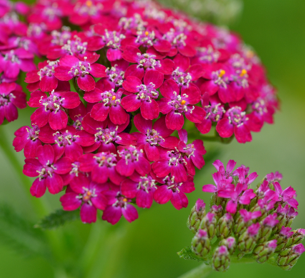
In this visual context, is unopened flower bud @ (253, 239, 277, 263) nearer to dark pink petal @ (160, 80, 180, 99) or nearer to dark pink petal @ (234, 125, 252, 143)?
dark pink petal @ (234, 125, 252, 143)

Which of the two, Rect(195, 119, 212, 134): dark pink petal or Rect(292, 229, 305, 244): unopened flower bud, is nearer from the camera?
Rect(292, 229, 305, 244): unopened flower bud

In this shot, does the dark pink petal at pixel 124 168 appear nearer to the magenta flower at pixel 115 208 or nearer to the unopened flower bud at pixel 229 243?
the magenta flower at pixel 115 208

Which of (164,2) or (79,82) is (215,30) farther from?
(79,82)

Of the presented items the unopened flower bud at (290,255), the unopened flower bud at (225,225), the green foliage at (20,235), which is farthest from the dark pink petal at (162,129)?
the green foliage at (20,235)

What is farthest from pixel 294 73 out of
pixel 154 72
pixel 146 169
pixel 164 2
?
pixel 146 169

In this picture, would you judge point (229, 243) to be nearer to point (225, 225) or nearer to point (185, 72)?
point (225, 225)

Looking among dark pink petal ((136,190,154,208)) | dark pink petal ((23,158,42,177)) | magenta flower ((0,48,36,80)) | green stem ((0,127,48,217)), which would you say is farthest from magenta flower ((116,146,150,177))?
green stem ((0,127,48,217))

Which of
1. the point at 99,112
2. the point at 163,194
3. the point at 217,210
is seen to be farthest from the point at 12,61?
the point at 217,210
